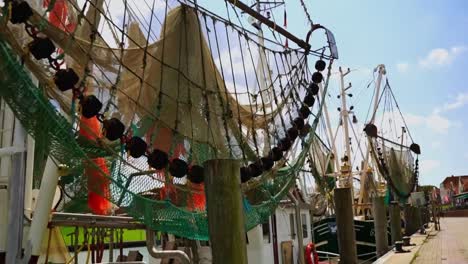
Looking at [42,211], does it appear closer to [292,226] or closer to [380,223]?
[292,226]

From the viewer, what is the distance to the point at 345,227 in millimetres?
9758

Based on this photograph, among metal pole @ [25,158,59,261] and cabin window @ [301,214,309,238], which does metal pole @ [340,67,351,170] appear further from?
metal pole @ [25,158,59,261]

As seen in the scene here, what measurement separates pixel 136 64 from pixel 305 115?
10.9 ft

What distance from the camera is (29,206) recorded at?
13.8 ft

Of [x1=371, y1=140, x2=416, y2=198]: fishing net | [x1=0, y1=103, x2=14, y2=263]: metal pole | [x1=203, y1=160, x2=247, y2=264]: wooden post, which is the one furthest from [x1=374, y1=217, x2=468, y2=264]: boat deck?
[x1=0, y1=103, x2=14, y2=263]: metal pole

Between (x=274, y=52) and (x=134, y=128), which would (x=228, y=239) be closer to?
(x=134, y=128)

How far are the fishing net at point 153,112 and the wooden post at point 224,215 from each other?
0.44 m

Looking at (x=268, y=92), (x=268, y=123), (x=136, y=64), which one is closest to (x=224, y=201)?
(x=136, y=64)

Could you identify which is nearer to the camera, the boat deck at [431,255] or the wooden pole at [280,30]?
the wooden pole at [280,30]

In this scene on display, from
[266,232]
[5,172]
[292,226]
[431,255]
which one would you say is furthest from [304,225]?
[5,172]

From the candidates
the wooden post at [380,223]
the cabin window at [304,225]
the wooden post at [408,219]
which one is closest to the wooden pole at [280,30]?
the wooden post at [380,223]

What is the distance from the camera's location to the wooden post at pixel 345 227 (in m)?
9.71

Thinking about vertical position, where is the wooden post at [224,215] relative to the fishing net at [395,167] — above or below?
below

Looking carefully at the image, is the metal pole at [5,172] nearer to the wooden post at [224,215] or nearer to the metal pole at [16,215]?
the metal pole at [16,215]
